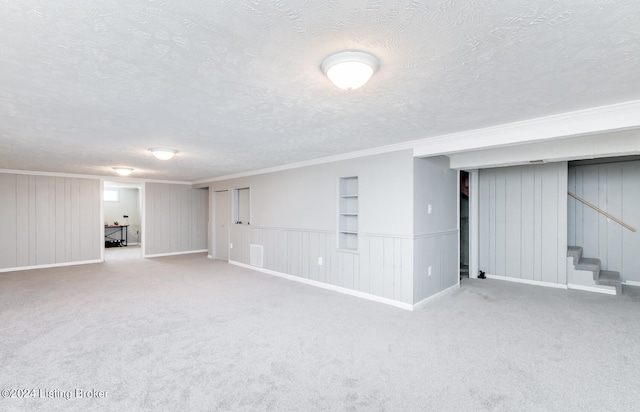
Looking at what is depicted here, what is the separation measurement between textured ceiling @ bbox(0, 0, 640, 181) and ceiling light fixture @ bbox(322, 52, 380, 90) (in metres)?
0.06

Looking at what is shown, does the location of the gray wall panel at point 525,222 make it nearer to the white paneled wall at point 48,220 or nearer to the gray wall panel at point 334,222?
the gray wall panel at point 334,222

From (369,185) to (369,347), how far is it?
91.6 inches

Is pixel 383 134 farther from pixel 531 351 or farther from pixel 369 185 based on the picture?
pixel 531 351

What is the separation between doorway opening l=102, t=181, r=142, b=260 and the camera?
35.7 feet

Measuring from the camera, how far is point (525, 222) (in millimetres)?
5375

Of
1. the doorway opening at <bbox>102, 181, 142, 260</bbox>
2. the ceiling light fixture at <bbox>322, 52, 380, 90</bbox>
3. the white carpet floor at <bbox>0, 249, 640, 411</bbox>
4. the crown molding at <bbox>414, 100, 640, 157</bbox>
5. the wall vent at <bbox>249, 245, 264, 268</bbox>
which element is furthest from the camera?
the doorway opening at <bbox>102, 181, 142, 260</bbox>

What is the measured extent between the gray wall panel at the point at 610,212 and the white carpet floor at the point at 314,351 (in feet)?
2.37

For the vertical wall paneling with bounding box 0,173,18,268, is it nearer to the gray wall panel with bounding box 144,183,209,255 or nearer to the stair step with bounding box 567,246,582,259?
the gray wall panel with bounding box 144,183,209,255

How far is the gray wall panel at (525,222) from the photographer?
502 centimetres

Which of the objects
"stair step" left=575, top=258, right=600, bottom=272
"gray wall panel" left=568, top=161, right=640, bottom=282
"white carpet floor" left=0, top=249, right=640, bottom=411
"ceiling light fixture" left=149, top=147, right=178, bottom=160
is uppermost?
"ceiling light fixture" left=149, top=147, right=178, bottom=160

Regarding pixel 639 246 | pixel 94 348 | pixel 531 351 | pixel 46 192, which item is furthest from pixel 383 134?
pixel 46 192

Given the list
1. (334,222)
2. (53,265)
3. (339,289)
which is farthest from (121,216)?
(339,289)

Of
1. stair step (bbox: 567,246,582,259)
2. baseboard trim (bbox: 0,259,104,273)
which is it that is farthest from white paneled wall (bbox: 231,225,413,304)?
baseboard trim (bbox: 0,259,104,273)

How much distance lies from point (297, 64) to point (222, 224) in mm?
6813
